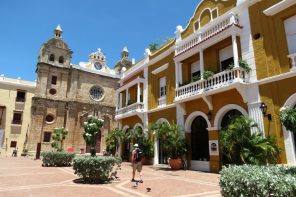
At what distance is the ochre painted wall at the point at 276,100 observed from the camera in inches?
420

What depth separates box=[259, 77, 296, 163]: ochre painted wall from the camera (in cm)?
1066

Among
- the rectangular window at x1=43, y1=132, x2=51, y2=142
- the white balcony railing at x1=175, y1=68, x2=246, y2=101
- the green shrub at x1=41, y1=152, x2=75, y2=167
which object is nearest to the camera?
the white balcony railing at x1=175, y1=68, x2=246, y2=101

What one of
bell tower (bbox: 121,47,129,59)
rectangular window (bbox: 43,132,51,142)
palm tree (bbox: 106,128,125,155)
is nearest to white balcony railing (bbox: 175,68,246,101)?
palm tree (bbox: 106,128,125,155)

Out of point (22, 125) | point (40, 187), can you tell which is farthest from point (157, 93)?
point (22, 125)

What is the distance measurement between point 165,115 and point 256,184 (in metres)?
14.0

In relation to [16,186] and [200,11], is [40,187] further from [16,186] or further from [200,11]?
[200,11]

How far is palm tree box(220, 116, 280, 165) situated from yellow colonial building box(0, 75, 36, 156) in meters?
30.6

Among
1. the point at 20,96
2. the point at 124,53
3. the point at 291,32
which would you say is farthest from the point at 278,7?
the point at 124,53

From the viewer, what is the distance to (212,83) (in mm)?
13648

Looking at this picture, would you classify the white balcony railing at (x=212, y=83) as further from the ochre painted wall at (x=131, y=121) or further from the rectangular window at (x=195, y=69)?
the ochre painted wall at (x=131, y=121)

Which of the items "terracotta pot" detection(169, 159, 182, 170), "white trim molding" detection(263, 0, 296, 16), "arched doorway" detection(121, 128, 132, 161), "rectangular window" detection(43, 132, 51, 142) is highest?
"white trim molding" detection(263, 0, 296, 16)

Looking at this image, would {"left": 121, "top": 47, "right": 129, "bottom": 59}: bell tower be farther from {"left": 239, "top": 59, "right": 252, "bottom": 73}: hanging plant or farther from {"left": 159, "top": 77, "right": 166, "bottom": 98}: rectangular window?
{"left": 239, "top": 59, "right": 252, "bottom": 73}: hanging plant

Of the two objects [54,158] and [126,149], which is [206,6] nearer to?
[126,149]

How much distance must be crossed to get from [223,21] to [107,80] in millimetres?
30097
